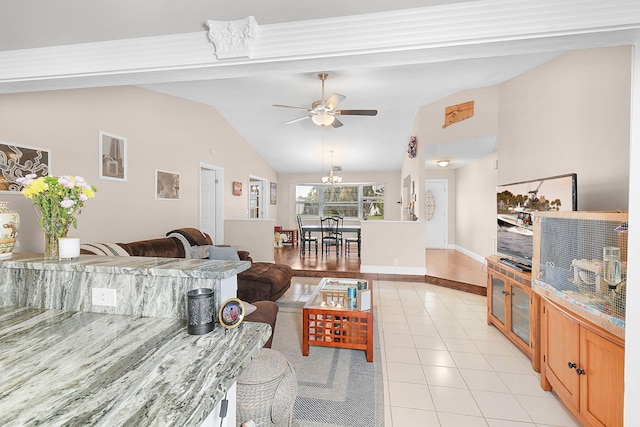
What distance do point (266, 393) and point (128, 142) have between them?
11.9ft

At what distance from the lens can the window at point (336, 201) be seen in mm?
9164

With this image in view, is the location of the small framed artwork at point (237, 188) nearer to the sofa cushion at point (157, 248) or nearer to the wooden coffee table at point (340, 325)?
the sofa cushion at point (157, 248)

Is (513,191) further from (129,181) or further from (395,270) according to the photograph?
(129,181)

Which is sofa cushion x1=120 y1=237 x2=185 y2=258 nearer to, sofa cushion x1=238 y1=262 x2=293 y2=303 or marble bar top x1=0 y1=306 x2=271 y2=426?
sofa cushion x1=238 y1=262 x2=293 y2=303

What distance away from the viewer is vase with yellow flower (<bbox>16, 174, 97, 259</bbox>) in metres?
1.36

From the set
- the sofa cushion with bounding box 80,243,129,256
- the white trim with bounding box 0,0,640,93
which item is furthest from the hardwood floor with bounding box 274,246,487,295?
the white trim with bounding box 0,0,640,93

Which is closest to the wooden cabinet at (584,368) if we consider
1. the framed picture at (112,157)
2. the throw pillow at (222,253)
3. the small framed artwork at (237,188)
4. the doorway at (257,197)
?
the throw pillow at (222,253)

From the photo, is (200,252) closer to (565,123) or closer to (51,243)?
(51,243)

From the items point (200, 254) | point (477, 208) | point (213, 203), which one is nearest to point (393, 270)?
point (477, 208)

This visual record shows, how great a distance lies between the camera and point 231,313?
41.7 inches

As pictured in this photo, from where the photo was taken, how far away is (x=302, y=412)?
1812 mm

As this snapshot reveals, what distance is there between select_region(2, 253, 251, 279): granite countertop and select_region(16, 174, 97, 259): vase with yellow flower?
0.41 feet

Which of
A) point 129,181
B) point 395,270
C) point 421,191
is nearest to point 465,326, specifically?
point 395,270

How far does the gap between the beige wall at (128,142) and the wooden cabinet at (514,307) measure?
423 cm
